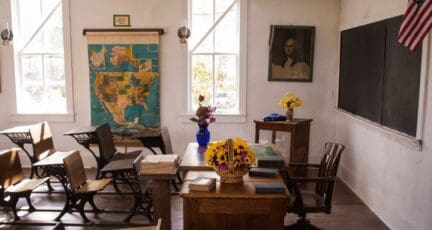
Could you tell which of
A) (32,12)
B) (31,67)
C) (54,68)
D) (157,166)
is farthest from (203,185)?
(32,12)

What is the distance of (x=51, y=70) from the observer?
612 centimetres

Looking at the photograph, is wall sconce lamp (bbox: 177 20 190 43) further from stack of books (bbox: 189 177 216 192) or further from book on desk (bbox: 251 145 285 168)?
stack of books (bbox: 189 177 216 192)

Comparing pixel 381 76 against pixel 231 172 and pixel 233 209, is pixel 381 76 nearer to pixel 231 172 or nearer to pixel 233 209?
pixel 231 172

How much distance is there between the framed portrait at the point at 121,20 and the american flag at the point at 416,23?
3.99 meters

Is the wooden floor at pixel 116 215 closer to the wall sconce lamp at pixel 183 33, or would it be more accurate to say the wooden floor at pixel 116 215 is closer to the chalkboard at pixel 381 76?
the chalkboard at pixel 381 76

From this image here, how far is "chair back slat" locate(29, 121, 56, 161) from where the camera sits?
487 centimetres

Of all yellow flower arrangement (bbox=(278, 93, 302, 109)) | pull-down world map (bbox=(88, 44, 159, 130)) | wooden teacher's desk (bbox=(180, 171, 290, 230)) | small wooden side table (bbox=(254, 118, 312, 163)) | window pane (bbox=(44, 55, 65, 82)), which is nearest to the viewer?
wooden teacher's desk (bbox=(180, 171, 290, 230))

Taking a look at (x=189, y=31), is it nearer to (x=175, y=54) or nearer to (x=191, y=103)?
(x=175, y=54)

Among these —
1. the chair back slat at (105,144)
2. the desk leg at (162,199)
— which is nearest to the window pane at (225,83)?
the chair back slat at (105,144)

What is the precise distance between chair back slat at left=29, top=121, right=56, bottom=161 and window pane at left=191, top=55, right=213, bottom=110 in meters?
2.13

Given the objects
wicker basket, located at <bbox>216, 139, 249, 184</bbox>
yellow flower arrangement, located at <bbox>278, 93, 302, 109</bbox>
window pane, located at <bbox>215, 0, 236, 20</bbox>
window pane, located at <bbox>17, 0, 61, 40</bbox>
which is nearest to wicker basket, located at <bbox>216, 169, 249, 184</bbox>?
wicker basket, located at <bbox>216, 139, 249, 184</bbox>

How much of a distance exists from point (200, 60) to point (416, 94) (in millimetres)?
3330

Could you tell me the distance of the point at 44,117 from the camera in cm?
608

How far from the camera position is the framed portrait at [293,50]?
574cm
